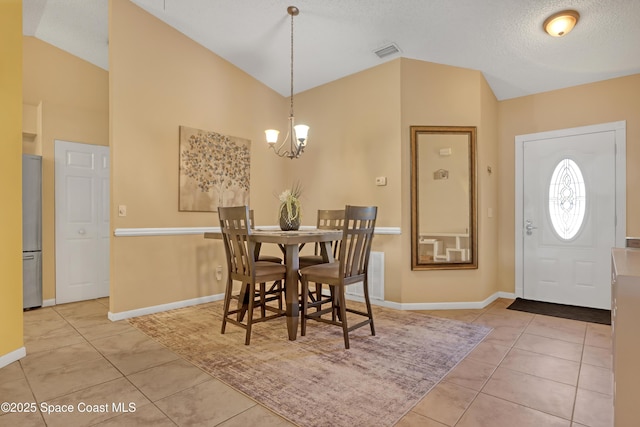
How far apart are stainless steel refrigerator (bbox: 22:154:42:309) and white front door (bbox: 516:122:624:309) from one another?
5.65 m

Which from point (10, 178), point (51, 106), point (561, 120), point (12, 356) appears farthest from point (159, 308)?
point (561, 120)

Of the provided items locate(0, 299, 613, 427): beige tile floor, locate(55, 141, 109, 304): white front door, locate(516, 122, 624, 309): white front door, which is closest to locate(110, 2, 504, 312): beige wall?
locate(516, 122, 624, 309): white front door

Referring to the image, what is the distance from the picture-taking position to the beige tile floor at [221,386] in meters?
1.68

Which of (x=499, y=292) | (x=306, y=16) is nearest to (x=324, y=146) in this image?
(x=306, y=16)

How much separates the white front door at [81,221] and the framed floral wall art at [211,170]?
1.37 metres

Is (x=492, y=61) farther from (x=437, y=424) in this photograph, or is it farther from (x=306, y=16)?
(x=437, y=424)

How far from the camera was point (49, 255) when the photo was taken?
392 centimetres

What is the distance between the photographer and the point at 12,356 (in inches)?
90.4

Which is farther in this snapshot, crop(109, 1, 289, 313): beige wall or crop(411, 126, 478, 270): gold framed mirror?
crop(411, 126, 478, 270): gold framed mirror

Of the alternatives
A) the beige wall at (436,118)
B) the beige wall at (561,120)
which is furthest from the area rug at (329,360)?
the beige wall at (561,120)

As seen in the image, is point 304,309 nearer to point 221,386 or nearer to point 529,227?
point 221,386

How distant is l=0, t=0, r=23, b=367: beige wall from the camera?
7.39 feet

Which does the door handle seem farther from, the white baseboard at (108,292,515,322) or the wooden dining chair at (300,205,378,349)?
the wooden dining chair at (300,205,378,349)

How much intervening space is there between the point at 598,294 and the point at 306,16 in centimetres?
431
